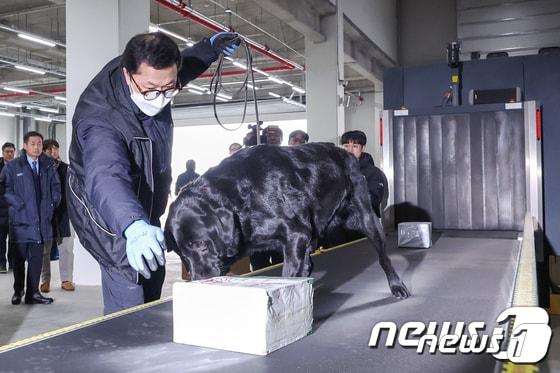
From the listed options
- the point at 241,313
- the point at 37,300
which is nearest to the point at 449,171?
the point at 241,313

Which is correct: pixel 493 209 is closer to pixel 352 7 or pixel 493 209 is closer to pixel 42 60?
pixel 352 7

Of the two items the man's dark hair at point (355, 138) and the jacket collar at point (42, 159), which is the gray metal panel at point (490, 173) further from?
the jacket collar at point (42, 159)

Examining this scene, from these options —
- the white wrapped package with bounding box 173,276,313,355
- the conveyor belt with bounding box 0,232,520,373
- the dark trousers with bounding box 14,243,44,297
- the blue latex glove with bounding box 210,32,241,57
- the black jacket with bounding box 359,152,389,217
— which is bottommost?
the dark trousers with bounding box 14,243,44,297

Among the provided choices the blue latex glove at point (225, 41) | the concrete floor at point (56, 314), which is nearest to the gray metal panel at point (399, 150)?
the concrete floor at point (56, 314)

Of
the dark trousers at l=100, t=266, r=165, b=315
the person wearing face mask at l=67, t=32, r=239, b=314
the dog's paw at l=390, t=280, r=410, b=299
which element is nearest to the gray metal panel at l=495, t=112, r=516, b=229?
the dog's paw at l=390, t=280, r=410, b=299

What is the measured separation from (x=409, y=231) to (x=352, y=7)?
25.8ft

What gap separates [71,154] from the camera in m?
2.02

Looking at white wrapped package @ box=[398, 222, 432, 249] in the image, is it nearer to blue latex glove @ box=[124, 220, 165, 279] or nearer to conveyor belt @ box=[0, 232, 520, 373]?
conveyor belt @ box=[0, 232, 520, 373]

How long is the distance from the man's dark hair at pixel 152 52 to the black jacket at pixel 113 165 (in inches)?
6.9

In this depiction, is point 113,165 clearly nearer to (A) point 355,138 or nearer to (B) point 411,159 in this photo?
(A) point 355,138

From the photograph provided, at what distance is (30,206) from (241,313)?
4.75 metres

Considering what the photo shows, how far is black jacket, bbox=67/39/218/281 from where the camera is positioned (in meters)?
1.62

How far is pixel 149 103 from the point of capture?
192cm

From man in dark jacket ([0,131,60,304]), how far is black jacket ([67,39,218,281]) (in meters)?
3.68
